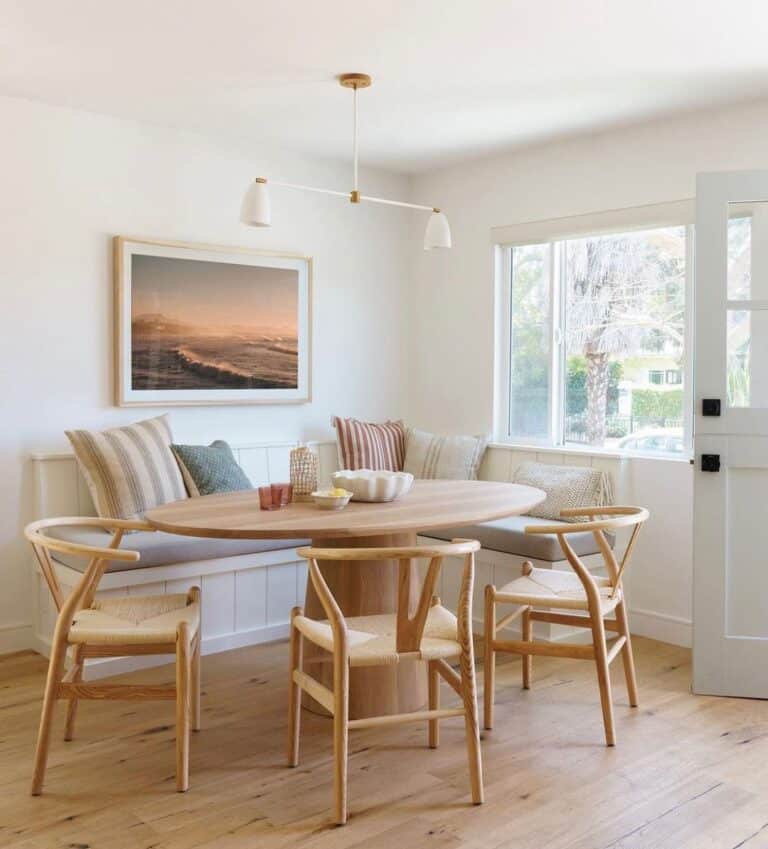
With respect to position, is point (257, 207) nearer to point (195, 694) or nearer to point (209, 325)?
point (209, 325)

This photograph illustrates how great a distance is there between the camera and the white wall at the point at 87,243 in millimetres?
3924

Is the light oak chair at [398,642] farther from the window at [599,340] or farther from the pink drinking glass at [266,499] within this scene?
the window at [599,340]

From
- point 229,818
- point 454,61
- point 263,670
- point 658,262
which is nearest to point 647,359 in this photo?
point 658,262

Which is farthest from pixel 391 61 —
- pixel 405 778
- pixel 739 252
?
pixel 405 778

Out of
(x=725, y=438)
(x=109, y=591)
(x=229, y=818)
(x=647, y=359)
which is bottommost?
(x=229, y=818)

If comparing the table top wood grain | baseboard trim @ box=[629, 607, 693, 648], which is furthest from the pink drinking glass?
baseboard trim @ box=[629, 607, 693, 648]

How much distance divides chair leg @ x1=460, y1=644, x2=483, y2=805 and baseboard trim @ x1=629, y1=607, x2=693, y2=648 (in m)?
1.88

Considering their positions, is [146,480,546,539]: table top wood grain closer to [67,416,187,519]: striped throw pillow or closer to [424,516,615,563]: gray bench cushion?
[424,516,615,563]: gray bench cushion

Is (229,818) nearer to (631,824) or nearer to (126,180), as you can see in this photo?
(631,824)

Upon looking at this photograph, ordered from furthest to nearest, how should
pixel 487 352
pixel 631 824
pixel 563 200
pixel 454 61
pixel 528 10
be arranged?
pixel 487 352
pixel 563 200
pixel 454 61
pixel 528 10
pixel 631 824

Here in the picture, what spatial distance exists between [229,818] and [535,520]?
2204 mm

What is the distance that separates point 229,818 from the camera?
2.42m

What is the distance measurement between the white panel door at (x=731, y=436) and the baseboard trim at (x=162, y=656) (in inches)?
72.0

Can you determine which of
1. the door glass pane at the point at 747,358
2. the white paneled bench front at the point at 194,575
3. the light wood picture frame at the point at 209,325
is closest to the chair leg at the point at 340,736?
the white paneled bench front at the point at 194,575
